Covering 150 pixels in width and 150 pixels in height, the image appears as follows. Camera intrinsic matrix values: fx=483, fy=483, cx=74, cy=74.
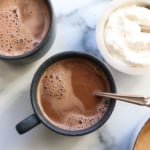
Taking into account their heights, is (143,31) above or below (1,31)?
below

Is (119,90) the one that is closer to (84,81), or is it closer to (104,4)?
(84,81)

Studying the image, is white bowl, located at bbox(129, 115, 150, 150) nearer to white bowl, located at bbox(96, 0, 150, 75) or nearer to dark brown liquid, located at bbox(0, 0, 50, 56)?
white bowl, located at bbox(96, 0, 150, 75)

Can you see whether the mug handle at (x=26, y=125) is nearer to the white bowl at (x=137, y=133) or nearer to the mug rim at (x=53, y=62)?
the mug rim at (x=53, y=62)

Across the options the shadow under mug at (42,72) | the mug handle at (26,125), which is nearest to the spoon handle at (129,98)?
the shadow under mug at (42,72)

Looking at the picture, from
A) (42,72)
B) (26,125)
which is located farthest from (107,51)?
(26,125)

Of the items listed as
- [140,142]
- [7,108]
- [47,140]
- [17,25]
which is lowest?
[140,142]

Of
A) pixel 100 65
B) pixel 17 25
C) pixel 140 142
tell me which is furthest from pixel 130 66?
pixel 17 25
